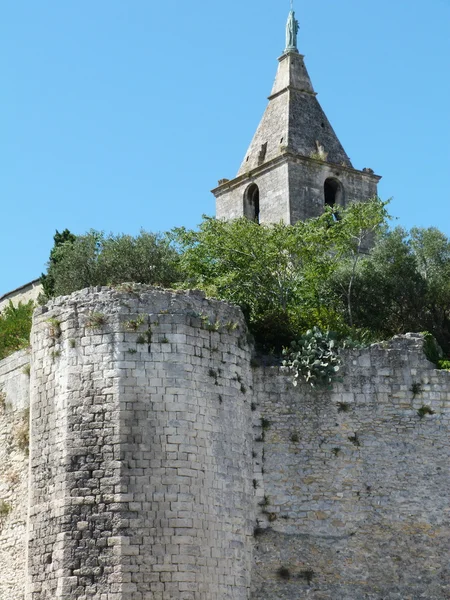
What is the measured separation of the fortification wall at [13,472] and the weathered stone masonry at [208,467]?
5cm

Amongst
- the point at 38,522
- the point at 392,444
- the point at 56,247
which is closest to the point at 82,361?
the point at 38,522

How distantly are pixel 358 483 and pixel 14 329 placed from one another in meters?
13.0

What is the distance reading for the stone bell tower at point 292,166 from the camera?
128ft

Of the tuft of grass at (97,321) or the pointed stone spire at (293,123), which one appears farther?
the pointed stone spire at (293,123)

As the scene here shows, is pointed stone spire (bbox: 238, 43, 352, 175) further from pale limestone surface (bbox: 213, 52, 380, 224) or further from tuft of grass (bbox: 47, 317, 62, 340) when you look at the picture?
tuft of grass (bbox: 47, 317, 62, 340)

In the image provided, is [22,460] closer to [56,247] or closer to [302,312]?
[302,312]

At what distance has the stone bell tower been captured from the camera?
128ft

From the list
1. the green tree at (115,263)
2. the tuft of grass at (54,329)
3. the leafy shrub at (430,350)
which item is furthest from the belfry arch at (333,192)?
the tuft of grass at (54,329)

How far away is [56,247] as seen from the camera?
37.7 meters

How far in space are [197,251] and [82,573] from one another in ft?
A: 38.4

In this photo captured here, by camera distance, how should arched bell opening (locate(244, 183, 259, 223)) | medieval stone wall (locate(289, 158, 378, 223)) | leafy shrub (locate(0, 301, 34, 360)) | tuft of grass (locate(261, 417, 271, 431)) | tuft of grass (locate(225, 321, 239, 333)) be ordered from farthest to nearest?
arched bell opening (locate(244, 183, 259, 223)), medieval stone wall (locate(289, 158, 378, 223)), leafy shrub (locate(0, 301, 34, 360)), tuft of grass (locate(261, 417, 271, 431)), tuft of grass (locate(225, 321, 239, 333))

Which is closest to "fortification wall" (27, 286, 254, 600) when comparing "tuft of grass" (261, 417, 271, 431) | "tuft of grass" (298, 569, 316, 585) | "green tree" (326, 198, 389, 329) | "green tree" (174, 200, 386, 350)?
"tuft of grass" (261, 417, 271, 431)

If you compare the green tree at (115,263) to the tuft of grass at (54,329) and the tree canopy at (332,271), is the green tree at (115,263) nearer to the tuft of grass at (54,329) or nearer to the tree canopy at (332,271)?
the tree canopy at (332,271)

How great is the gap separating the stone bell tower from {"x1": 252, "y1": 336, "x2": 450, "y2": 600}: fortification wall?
16100 mm
